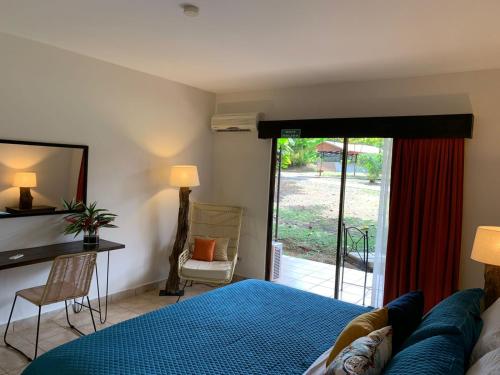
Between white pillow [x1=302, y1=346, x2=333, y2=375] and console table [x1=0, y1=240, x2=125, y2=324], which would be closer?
white pillow [x1=302, y1=346, x2=333, y2=375]

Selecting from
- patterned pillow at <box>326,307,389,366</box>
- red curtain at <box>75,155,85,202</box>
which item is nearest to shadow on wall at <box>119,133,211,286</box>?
red curtain at <box>75,155,85,202</box>

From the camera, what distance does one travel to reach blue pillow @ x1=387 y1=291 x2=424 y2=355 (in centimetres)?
186

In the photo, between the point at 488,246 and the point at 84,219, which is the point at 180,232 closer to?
the point at 84,219

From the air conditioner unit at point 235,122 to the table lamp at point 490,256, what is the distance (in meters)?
2.81

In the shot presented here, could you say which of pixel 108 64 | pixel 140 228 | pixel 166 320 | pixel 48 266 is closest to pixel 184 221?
pixel 140 228

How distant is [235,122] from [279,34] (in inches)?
84.1

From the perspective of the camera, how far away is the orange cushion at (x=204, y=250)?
4492 millimetres

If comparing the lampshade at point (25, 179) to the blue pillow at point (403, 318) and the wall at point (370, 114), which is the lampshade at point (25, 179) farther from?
the blue pillow at point (403, 318)

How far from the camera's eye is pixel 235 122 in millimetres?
4879

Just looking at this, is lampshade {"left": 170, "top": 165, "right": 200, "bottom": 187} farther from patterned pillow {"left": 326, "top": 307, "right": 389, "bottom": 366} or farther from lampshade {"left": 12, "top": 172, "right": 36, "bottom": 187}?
patterned pillow {"left": 326, "top": 307, "right": 389, "bottom": 366}

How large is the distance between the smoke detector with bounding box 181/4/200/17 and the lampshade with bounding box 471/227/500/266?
2543mm

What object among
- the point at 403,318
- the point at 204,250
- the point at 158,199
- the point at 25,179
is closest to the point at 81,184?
the point at 25,179

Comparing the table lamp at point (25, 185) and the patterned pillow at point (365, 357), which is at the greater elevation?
the table lamp at point (25, 185)

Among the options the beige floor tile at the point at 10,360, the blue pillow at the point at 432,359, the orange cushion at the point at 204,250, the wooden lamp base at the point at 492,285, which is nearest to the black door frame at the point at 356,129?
the orange cushion at the point at 204,250
